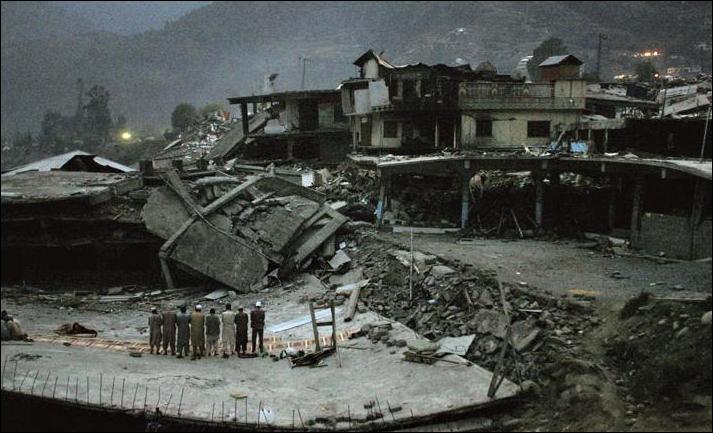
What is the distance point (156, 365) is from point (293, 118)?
2994 centimetres

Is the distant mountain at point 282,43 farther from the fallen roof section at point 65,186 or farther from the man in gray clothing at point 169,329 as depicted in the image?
the man in gray clothing at point 169,329

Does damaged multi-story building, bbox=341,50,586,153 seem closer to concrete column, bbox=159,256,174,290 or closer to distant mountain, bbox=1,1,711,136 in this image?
concrete column, bbox=159,256,174,290

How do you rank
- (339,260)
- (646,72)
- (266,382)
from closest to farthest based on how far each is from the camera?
(266,382)
(339,260)
(646,72)

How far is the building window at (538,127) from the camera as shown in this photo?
30.5 meters

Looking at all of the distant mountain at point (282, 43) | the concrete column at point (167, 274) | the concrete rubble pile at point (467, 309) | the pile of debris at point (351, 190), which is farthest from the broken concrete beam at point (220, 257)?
the distant mountain at point (282, 43)

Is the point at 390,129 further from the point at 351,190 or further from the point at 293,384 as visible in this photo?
the point at 293,384

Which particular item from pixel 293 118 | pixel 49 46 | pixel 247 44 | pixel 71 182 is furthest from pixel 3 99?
pixel 71 182

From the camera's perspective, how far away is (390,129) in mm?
33500

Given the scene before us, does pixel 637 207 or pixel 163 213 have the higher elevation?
pixel 637 207

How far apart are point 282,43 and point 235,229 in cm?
12897

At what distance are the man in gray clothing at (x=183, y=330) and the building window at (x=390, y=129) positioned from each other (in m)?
21.7

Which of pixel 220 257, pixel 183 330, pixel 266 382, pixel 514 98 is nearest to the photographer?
pixel 266 382

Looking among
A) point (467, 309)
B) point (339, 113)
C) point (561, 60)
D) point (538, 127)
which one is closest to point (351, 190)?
point (538, 127)

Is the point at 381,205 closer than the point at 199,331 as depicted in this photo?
No
